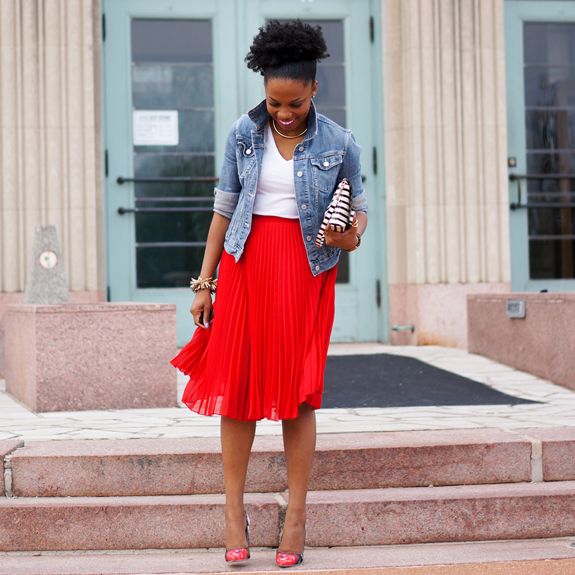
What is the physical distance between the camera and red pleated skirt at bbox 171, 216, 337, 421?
13.0 ft

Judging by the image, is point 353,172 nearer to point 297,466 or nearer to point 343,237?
point 343,237

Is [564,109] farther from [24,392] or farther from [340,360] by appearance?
[24,392]

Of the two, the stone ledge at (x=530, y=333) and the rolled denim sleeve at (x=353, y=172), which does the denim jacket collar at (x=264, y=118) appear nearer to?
the rolled denim sleeve at (x=353, y=172)

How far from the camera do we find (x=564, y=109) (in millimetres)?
10086

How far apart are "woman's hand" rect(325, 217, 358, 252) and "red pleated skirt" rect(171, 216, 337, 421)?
0.18 metres

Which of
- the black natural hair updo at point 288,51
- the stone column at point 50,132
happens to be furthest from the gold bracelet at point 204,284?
the stone column at point 50,132

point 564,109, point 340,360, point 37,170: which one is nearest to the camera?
point 340,360

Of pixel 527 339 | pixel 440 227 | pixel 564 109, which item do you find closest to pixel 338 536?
pixel 527 339

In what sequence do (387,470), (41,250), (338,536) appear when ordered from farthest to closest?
(41,250) < (387,470) < (338,536)

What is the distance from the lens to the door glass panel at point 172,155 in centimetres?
955

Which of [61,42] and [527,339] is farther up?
[61,42]

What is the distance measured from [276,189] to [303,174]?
124 millimetres

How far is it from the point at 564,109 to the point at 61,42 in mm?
4464

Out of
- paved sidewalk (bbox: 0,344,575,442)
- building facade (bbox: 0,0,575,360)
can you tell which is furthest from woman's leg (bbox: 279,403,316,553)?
building facade (bbox: 0,0,575,360)
